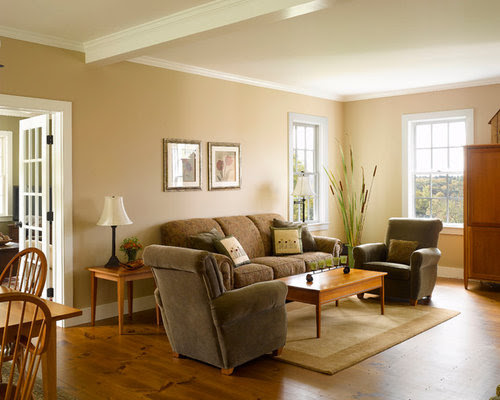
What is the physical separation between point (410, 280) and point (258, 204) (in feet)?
7.53

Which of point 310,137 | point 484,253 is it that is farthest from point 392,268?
point 310,137

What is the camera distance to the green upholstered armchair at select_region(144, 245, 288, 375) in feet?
11.7

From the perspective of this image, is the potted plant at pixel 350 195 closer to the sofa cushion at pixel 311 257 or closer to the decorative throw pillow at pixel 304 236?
the decorative throw pillow at pixel 304 236

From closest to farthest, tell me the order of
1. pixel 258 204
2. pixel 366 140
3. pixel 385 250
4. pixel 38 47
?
pixel 38 47 → pixel 385 250 → pixel 258 204 → pixel 366 140

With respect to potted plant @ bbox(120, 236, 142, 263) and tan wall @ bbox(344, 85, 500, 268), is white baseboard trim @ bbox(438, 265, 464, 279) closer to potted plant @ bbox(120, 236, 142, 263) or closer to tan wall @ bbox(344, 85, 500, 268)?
tan wall @ bbox(344, 85, 500, 268)

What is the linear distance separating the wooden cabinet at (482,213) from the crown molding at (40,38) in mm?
4763

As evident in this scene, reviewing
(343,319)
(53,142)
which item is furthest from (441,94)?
(53,142)

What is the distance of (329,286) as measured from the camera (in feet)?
15.3

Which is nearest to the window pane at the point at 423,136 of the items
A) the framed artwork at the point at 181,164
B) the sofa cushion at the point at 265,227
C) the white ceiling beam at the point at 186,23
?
the sofa cushion at the point at 265,227

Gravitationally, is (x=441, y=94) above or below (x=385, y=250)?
above

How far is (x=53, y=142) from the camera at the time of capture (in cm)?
514

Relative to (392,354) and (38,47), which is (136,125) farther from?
(392,354)

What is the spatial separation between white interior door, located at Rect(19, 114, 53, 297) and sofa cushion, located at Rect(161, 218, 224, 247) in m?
1.20

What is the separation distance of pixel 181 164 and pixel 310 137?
2.73 metres
